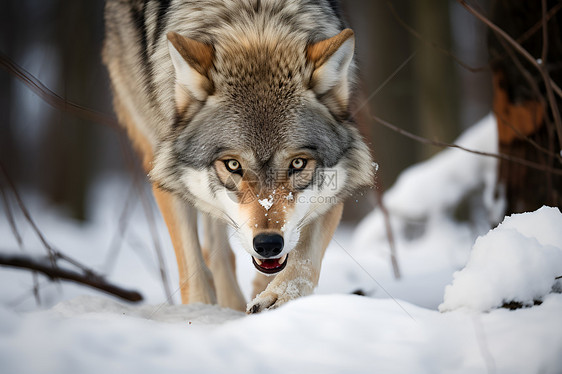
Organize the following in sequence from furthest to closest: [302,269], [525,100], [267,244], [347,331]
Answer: [525,100] → [302,269] → [267,244] → [347,331]

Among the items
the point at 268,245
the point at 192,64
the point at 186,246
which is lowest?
the point at 186,246

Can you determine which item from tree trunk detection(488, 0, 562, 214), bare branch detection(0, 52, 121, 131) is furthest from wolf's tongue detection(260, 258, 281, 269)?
tree trunk detection(488, 0, 562, 214)

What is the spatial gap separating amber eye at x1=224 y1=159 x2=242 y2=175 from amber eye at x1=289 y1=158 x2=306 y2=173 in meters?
0.27

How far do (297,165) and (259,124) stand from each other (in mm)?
290

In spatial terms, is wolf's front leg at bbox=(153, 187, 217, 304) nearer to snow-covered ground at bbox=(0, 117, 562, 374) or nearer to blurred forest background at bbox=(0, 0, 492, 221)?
snow-covered ground at bbox=(0, 117, 562, 374)

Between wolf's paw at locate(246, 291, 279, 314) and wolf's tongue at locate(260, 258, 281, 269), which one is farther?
wolf's tongue at locate(260, 258, 281, 269)

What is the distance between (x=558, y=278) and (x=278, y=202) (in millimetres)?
1210

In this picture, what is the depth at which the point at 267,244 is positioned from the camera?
2.15m

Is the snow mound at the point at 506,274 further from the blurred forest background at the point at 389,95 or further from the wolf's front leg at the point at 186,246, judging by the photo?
the blurred forest background at the point at 389,95

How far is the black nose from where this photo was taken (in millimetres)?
2148

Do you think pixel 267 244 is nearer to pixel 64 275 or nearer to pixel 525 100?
pixel 64 275

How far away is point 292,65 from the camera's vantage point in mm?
2580

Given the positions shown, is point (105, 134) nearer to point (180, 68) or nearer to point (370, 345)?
point (180, 68)

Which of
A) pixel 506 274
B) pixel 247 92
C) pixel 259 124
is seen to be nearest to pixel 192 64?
pixel 247 92
